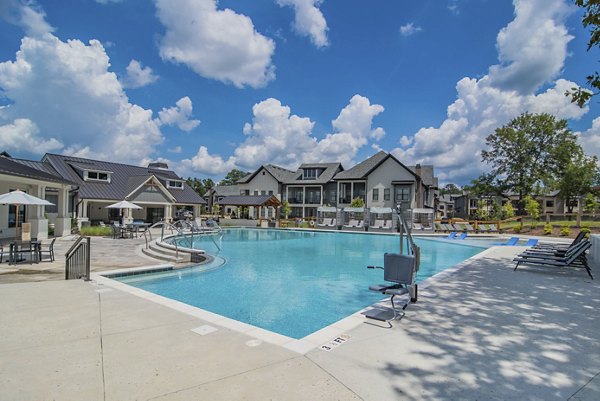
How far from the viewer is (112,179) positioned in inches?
1201

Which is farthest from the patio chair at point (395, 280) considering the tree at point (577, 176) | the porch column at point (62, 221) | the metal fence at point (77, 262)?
the tree at point (577, 176)

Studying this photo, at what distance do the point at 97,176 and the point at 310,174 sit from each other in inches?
1081

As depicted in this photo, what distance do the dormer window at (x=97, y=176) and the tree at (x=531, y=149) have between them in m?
50.0

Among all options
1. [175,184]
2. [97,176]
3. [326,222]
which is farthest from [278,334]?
[175,184]

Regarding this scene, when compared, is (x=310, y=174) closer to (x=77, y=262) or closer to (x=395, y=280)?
(x=77, y=262)

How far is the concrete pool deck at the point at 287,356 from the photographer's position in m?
3.13

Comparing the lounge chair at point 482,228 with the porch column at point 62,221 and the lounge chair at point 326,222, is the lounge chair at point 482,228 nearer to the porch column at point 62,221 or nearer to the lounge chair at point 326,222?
the lounge chair at point 326,222

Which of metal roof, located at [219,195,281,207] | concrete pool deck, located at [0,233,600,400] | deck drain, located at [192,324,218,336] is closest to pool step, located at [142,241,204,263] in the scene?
concrete pool deck, located at [0,233,600,400]

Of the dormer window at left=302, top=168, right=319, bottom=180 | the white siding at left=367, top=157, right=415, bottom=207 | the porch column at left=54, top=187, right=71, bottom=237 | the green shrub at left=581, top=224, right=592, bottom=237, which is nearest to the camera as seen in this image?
the green shrub at left=581, top=224, right=592, bottom=237

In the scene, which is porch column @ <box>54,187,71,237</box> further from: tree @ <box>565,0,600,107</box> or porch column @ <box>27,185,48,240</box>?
tree @ <box>565,0,600,107</box>

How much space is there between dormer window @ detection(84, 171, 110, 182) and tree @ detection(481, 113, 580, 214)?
5004cm

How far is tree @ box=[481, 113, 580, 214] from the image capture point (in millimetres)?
44688

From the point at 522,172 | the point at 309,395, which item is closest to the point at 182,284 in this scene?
the point at 309,395

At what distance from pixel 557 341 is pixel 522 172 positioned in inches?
1994
